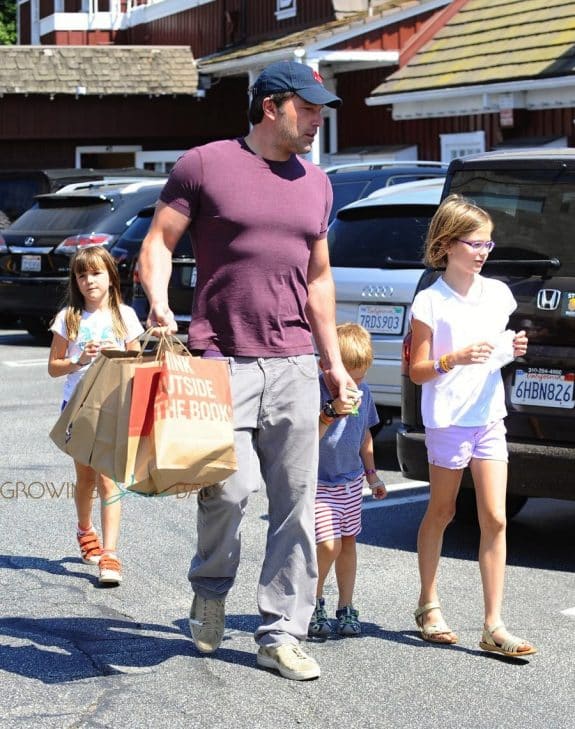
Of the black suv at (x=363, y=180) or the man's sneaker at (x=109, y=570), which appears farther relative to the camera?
the black suv at (x=363, y=180)

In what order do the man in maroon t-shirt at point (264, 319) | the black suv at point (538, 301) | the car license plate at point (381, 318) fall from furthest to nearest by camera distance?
the car license plate at point (381, 318) → the black suv at point (538, 301) → the man in maroon t-shirt at point (264, 319)

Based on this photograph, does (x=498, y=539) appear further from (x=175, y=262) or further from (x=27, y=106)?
(x=27, y=106)

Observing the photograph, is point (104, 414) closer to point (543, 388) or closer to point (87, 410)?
point (87, 410)

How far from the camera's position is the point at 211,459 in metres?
4.94

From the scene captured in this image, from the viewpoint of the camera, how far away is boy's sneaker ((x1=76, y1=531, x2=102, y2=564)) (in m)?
7.09

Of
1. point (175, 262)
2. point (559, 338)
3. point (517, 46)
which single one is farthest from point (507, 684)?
point (517, 46)

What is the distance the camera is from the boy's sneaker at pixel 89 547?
7090mm

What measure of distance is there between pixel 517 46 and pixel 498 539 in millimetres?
14660

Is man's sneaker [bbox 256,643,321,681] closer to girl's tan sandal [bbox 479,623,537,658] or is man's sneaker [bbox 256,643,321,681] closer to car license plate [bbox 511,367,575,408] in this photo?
girl's tan sandal [bbox 479,623,537,658]

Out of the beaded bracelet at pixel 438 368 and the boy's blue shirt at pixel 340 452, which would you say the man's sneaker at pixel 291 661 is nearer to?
the boy's blue shirt at pixel 340 452

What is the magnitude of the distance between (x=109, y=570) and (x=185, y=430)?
1.93m

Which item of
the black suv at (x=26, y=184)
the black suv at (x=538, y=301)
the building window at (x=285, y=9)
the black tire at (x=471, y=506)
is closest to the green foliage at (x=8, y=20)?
the building window at (x=285, y=9)

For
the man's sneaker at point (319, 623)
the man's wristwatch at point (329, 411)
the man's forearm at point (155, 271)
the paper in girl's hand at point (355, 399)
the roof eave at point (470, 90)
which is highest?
the roof eave at point (470, 90)

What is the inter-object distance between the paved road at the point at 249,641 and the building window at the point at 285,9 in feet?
65.8
